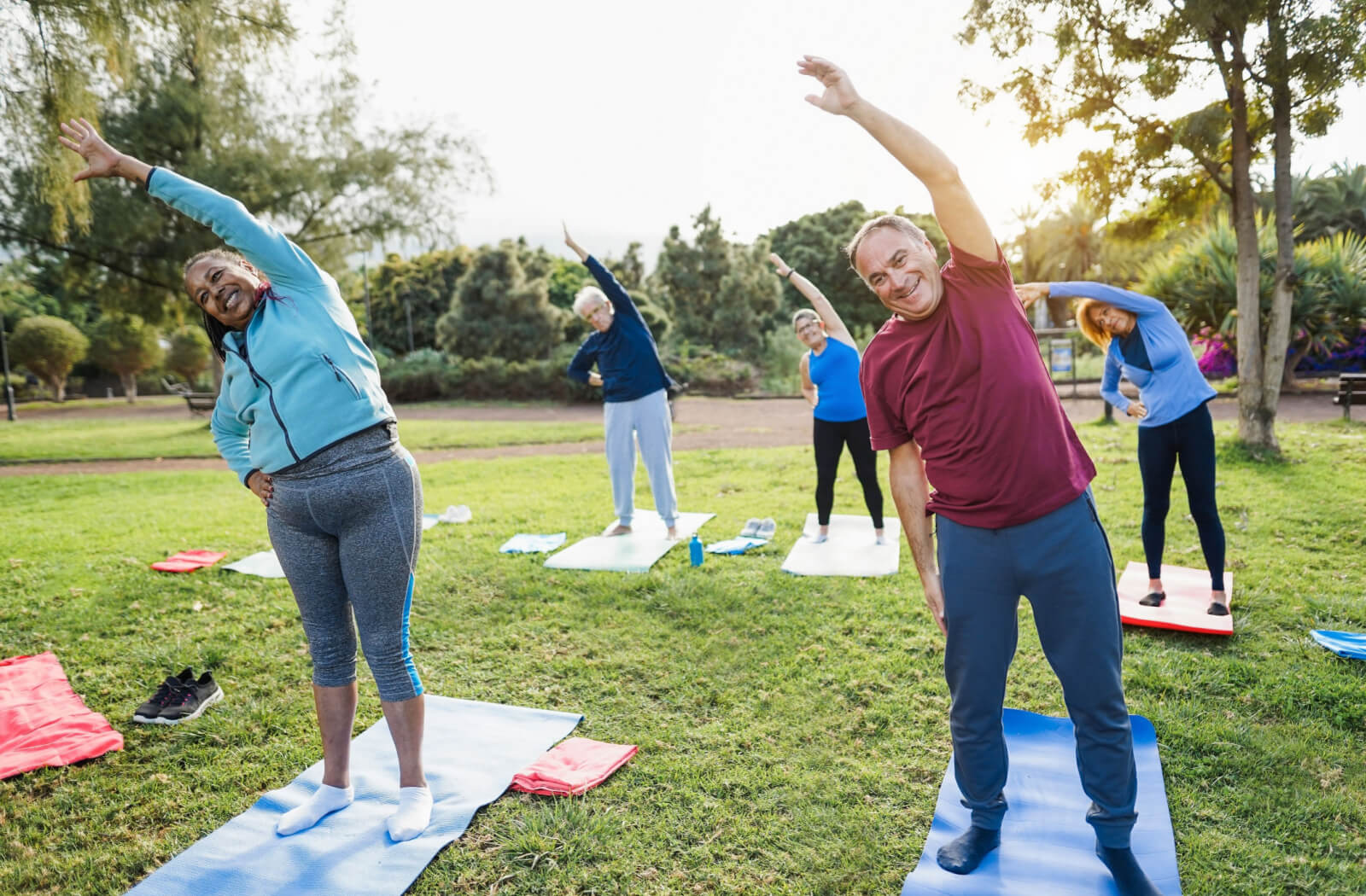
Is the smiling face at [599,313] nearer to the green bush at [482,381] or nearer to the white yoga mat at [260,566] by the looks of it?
the white yoga mat at [260,566]

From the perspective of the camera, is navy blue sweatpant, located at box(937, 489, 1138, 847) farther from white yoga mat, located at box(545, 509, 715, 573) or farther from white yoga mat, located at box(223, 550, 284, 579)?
white yoga mat, located at box(223, 550, 284, 579)

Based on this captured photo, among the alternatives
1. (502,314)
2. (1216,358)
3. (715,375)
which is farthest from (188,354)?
(1216,358)

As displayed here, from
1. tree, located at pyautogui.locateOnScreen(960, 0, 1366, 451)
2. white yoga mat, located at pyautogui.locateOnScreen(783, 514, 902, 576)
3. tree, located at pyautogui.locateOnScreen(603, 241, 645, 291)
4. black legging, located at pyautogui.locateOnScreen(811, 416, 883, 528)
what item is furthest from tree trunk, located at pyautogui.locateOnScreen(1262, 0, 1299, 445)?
tree, located at pyautogui.locateOnScreen(603, 241, 645, 291)

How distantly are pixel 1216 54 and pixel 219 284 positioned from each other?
888cm

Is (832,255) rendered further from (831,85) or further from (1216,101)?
(831,85)

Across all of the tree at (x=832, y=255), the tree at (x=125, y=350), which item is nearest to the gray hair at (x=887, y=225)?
the tree at (x=832, y=255)

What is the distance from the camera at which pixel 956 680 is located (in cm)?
236

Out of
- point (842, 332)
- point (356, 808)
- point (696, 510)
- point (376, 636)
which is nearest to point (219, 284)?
point (376, 636)

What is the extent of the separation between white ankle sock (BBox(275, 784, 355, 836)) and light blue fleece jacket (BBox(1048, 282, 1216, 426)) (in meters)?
3.77

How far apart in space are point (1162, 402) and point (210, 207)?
13.7ft

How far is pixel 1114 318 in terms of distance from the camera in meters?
4.15

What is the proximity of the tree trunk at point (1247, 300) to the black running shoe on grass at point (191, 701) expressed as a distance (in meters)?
9.28

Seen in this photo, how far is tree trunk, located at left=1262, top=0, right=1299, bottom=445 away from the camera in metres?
7.55

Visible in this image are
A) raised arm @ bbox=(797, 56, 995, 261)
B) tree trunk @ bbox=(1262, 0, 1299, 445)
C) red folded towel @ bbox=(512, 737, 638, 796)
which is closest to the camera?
raised arm @ bbox=(797, 56, 995, 261)
